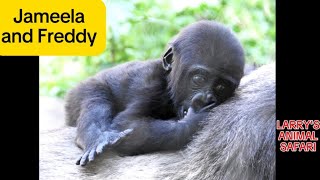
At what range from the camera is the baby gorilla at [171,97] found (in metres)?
1.76

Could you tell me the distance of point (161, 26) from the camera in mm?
2447

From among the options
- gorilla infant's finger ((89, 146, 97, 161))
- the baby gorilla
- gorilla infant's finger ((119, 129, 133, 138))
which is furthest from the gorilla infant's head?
gorilla infant's finger ((89, 146, 97, 161))

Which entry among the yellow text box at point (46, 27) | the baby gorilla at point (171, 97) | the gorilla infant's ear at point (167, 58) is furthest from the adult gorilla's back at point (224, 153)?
the yellow text box at point (46, 27)

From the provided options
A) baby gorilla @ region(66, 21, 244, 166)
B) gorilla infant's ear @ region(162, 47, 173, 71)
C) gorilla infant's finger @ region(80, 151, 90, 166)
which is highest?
gorilla infant's ear @ region(162, 47, 173, 71)

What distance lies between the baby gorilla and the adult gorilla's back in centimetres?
4

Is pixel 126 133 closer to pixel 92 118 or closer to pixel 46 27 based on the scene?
pixel 92 118

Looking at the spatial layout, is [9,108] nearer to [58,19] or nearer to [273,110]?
[58,19]

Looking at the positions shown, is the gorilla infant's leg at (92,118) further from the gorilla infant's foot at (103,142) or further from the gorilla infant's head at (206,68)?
the gorilla infant's head at (206,68)

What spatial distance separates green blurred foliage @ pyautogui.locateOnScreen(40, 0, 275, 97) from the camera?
209cm

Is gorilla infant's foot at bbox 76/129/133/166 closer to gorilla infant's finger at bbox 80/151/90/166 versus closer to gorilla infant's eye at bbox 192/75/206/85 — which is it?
gorilla infant's finger at bbox 80/151/90/166

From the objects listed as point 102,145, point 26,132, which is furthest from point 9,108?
point 102,145

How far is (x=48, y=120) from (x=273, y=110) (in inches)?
87.8

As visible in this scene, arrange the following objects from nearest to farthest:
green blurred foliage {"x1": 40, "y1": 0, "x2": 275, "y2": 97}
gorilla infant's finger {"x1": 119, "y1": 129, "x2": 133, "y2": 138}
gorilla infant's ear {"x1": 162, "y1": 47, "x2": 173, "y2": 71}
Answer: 1. gorilla infant's finger {"x1": 119, "y1": 129, "x2": 133, "y2": 138}
2. gorilla infant's ear {"x1": 162, "y1": 47, "x2": 173, "y2": 71}
3. green blurred foliage {"x1": 40, "y1": 0, "x2": 275, "y2": 97}

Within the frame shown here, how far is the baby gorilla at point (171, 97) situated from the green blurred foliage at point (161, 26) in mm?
215
